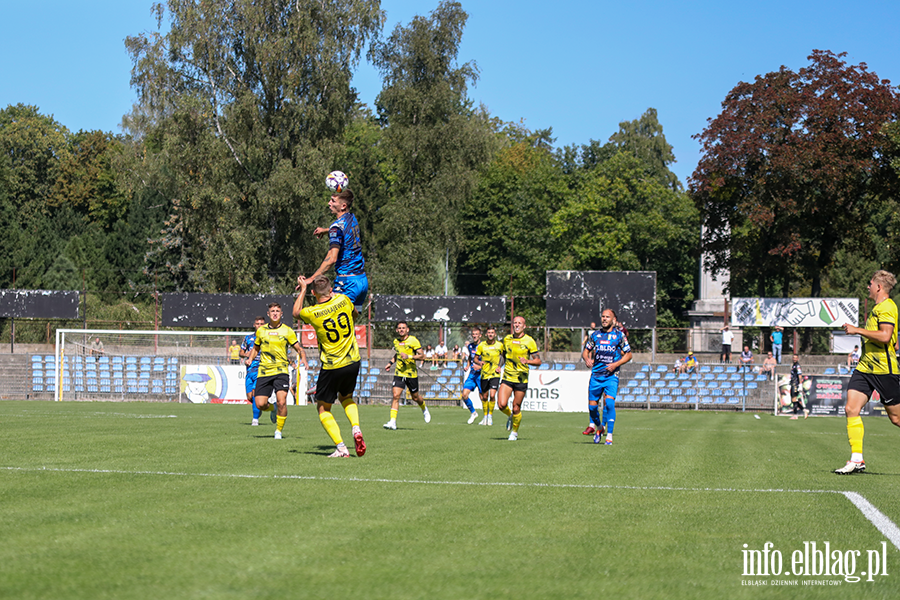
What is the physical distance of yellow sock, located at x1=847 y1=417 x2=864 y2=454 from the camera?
10.7 meters

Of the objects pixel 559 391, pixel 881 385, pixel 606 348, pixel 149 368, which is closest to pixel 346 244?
pixel 606 348

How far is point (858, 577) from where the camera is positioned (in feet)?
15.8

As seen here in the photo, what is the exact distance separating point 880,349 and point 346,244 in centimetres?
612

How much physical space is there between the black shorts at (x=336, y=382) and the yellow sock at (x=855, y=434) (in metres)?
5.63

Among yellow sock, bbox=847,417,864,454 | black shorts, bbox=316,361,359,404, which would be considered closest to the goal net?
black shorts, bbox=316,361,359,404

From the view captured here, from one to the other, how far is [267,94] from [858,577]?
142 ft

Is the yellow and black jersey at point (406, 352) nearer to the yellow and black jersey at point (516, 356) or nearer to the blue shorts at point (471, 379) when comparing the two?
the yellow and black jersey at point (516, 356)

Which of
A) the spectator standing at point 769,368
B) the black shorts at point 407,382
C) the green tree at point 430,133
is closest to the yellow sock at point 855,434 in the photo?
the black shorts at point 407,382

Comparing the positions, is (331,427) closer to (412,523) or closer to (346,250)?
(346,250)

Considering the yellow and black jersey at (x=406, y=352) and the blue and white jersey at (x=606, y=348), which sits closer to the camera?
the blue and white jersey at (x=606, y=348)

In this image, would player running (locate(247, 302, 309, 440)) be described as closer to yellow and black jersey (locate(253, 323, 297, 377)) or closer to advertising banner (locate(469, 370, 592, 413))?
yellow and black jersey (locate(253, 323, 297, 377))

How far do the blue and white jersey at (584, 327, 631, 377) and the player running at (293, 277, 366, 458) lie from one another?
5.63 m

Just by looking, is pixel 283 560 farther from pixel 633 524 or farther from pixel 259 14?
pixel 259 14

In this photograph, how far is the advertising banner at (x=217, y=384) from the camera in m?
34.3
